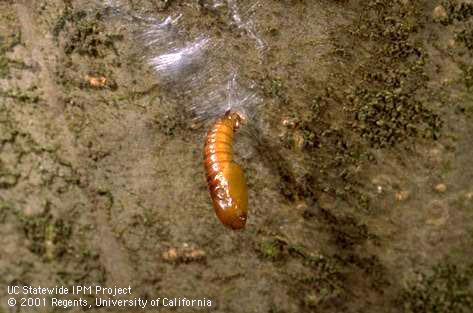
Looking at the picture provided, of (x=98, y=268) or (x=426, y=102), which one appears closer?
(x=98, y=268)

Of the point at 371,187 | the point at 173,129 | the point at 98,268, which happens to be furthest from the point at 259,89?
the point at 98,268

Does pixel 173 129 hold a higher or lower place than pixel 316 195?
higher

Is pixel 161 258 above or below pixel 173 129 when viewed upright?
below

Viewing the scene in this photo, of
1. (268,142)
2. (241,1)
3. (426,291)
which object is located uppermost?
(241,1)

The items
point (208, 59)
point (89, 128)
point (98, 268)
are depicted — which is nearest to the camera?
point (98, 268)

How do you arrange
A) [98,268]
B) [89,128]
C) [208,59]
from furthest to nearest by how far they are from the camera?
[208,59] < [89,128] < [98,268]

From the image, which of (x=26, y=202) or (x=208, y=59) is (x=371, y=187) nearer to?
(x=208, y=59)

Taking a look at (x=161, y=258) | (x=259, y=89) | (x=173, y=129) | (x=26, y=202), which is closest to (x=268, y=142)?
(x=259, y=89)

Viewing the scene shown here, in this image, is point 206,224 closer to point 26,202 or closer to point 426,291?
point 26,202

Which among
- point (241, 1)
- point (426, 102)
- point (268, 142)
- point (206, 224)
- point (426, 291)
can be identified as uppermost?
point (241, 1)
